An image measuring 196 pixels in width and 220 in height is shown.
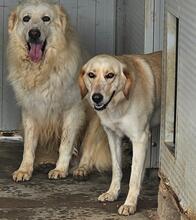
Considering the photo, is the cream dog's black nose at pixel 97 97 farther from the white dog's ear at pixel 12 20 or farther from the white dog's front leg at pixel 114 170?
the white dog's ear at pixel 12 20

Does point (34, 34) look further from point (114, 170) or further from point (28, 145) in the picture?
point (114, 170)

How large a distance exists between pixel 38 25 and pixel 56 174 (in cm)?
124

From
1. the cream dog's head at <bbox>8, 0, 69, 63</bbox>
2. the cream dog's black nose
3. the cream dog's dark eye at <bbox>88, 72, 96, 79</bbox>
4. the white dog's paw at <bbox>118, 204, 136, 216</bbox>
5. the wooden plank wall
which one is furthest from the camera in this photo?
the wooden plank wall

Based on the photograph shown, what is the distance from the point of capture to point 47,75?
5863mm

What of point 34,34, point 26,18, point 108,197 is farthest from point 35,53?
point 108,197

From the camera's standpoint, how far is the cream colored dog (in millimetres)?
4762

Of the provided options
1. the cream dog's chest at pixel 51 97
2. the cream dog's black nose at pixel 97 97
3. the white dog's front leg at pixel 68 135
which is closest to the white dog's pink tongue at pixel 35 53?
the cream dog's chest at pixel 51 97

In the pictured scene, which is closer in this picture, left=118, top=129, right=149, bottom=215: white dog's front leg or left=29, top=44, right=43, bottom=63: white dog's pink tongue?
left=118, top=129, right=149, bottom=215: white dog's front leg

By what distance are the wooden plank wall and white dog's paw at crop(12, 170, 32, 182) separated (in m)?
1.47

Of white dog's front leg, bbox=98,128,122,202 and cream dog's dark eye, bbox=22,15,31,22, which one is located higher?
cream dog's dark eye, bbox=22,15,31,22

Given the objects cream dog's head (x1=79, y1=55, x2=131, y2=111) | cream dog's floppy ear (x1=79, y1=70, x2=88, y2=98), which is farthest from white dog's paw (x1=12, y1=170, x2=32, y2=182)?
cream dog's head (x1=79, y1=55, x2=131, y2=111)

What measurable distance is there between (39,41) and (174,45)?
59.6 inches

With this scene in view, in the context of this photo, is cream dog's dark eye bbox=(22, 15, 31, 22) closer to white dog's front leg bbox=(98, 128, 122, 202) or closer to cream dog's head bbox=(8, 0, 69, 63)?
cream dog's head bbox=(8, 0, 69, 63)

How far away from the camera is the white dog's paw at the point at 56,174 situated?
589 centimetres
